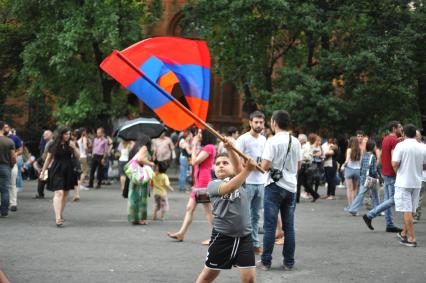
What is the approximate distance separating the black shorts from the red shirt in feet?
24.1

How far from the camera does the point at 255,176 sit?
1145 cm

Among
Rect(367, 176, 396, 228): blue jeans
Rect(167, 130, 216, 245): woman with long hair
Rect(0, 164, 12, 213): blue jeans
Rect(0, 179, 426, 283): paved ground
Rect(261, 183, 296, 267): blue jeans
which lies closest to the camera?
Rect(0, 179, 426, 283): paved ground

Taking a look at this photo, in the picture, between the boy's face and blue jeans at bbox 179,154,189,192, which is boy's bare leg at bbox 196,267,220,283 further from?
blue jeans at bbox 179,154,189,192

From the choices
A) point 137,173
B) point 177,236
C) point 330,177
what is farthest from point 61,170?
point 330,177

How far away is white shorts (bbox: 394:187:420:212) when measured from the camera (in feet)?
40.8

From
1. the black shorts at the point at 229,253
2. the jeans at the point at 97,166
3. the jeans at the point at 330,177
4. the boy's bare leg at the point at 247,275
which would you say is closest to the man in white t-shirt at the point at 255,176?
the black shorts at the point at 229,253

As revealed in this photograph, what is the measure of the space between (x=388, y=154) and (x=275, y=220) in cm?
Answer: 491

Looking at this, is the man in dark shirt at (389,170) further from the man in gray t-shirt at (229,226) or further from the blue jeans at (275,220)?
the man in gray t-shirt at (229,226)

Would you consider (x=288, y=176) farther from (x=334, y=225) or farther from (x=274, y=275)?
(x=334, y=225)

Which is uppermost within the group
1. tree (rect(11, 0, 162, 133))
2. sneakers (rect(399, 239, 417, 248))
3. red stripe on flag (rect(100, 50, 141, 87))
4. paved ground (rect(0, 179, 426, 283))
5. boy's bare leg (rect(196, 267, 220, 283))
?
tree (rect(11, 0, 162, 133))

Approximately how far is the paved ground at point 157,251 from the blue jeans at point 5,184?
1.28 ft

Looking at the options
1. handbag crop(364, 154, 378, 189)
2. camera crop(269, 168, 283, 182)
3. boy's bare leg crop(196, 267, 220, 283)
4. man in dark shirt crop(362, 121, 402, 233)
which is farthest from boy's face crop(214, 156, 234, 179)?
handbag crop(364, 154, 378, 189)

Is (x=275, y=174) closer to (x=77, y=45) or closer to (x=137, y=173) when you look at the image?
(x=137, y=173)

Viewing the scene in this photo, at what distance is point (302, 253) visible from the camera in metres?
11.6
